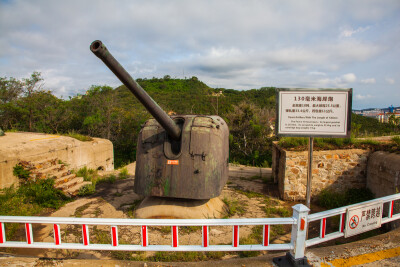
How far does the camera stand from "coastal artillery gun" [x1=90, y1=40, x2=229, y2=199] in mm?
4711

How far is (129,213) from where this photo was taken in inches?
217

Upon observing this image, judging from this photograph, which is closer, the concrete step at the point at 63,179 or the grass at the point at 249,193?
the grass at the point at 249,193

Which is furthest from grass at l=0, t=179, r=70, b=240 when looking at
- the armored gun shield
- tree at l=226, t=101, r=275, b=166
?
tree at l=226, t=101, r=275, b=166

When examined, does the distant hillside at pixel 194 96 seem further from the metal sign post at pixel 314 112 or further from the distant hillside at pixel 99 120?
the metal sign post at pixel 314 112

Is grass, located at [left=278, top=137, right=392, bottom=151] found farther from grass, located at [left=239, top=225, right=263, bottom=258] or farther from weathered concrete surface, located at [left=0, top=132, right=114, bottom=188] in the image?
weathered concrete surface, located at [left=0, top=132, right=114, bottom=188]

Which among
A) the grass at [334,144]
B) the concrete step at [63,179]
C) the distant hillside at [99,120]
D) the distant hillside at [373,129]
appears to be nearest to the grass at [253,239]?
the grass at [334,144]

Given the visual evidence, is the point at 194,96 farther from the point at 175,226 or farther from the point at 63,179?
the point at 175,226

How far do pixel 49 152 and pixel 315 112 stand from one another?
780 cm

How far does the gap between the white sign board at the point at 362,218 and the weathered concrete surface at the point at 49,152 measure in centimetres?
736

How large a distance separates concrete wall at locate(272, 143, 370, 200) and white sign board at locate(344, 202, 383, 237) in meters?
3.21

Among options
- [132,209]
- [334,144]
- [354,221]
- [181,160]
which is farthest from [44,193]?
[334,144]

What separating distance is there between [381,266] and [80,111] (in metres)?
18.1

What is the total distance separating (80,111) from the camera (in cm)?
1753

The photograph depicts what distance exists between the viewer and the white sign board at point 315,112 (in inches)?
132
